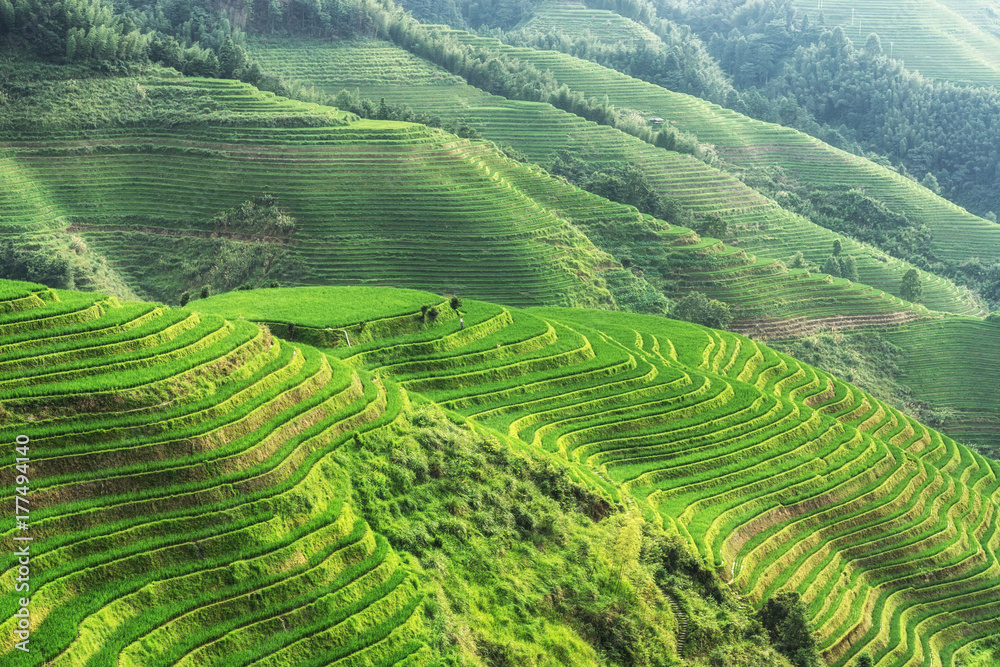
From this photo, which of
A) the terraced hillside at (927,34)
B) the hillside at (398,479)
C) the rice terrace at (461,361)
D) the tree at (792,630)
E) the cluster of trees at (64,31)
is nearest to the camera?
the hillside at (398,479)

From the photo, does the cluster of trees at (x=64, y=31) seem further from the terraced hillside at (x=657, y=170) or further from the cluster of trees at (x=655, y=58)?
the cluster of trees at (x=655, y=58)

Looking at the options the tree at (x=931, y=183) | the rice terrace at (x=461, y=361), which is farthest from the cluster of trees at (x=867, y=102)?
the rice terrace at (x=461, y=361)

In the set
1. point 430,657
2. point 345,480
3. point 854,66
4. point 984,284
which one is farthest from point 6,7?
point 854,66

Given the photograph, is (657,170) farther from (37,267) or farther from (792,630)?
(792,630)

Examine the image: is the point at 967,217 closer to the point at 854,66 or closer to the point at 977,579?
the point at 854,66

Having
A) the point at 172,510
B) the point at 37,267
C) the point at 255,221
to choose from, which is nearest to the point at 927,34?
the point at 255,221
